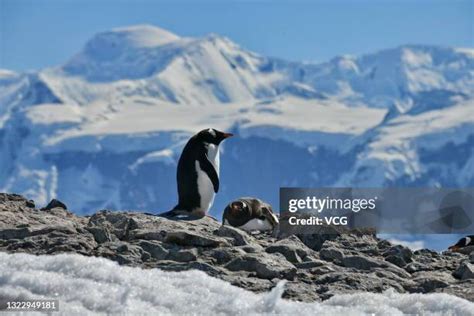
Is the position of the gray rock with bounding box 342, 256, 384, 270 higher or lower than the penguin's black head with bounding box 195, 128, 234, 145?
lower

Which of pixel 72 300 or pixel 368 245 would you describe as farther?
pixel 368 245

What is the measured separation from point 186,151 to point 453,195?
5.79 meters

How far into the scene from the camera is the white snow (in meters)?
12.4

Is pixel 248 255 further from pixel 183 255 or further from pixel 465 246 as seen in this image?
pixel 465 246

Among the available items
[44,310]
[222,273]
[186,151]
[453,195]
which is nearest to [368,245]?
[453,195]

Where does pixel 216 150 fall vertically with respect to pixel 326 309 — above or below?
above

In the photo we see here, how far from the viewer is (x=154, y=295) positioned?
41.7 feet

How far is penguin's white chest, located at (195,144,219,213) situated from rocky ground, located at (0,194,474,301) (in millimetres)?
4878

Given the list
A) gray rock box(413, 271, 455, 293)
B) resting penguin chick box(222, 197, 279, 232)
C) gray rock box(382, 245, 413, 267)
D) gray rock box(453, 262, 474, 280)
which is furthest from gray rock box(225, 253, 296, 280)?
resting penguin chick box(222, 197, 279, 232)

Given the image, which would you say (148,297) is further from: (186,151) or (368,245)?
(186,151)

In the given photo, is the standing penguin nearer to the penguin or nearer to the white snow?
the penguin

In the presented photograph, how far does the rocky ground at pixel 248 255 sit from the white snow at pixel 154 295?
70 cm

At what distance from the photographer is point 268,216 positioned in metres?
21.2

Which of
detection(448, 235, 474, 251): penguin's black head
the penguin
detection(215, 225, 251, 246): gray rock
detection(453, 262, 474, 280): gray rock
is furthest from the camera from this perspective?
detection(448, 235, 474, 251): penguin's black head
